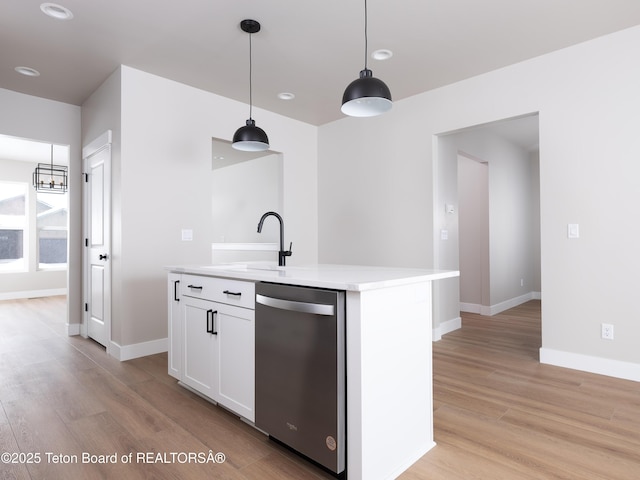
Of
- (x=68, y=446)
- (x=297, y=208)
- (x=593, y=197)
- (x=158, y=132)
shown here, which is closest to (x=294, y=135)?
(x=297, y=208)

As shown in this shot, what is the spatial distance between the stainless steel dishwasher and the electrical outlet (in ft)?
8.31

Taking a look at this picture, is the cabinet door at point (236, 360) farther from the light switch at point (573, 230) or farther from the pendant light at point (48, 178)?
the pendant light at point (48, 178)

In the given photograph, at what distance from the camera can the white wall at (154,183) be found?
11.5 ft

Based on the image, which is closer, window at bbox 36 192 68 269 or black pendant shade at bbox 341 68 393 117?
black pendant shade at bbox 341 68 393 117

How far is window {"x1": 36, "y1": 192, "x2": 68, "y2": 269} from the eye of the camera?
7801 mm

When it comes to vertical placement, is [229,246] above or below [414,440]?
above

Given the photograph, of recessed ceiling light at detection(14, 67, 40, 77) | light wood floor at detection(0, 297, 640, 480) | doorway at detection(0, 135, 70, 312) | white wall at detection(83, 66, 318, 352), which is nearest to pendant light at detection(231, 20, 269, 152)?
white wall at detection(83, 66, 318, 352)

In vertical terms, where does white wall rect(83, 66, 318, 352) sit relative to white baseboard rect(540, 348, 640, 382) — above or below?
above

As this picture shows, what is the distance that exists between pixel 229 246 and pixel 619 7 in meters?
6.05

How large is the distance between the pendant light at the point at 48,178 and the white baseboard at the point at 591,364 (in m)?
7.66

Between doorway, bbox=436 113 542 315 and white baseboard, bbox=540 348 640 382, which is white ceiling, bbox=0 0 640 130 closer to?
doorway, bbox=436 113 542 315

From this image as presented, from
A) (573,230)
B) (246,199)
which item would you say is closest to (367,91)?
(573,230)

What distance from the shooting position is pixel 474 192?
5703 millimetres

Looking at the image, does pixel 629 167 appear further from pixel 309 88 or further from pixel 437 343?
pixel 309 88
